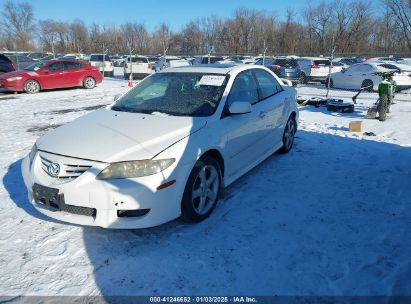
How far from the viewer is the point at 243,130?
4477mm

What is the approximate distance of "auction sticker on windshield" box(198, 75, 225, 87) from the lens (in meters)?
4.51

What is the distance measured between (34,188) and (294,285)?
8.52ft

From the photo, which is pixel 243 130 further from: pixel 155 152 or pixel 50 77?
pixel 50 77

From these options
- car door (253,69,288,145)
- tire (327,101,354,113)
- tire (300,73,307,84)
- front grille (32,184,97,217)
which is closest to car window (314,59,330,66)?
tire (300,73,307,84)

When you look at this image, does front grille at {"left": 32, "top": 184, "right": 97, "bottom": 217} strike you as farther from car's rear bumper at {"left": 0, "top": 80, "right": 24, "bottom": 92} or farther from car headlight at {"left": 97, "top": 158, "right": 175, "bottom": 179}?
car's rear bumper at {"left": 0, "top": 80, "right": 24, "bottom": 92}

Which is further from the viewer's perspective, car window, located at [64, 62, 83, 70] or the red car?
car window, located at [64, 62, 83, 70]

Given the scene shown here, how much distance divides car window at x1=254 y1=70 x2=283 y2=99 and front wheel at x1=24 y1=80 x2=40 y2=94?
13.1m

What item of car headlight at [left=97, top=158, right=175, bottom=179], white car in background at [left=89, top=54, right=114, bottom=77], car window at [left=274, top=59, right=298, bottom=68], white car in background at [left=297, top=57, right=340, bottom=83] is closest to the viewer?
car headlight at [left=97, top=158, right=175, bottom=179]

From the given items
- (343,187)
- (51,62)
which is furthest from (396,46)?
(343,187)

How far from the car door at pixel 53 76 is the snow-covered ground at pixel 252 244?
11719 millimetres

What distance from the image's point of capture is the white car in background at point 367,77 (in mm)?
15359

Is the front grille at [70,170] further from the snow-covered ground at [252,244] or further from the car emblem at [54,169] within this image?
the snow-covered ground at [252,244]

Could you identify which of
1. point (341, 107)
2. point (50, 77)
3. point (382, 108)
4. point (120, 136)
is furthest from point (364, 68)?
point (120, 136)

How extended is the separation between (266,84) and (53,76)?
13.3 metres
